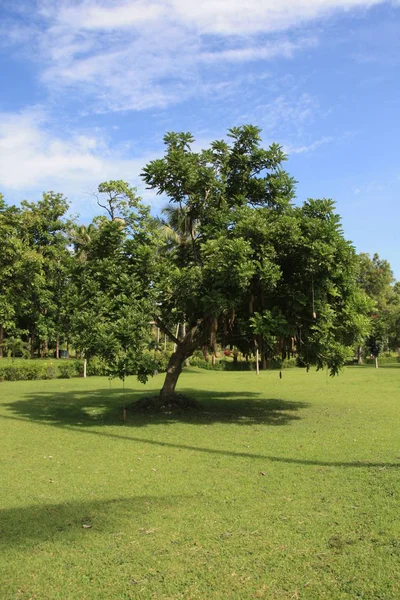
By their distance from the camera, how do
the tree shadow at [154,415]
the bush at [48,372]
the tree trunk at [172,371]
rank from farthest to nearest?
the bush at [48,372]
the tree trunk at [172,371]
the tree shadow at [154,415]

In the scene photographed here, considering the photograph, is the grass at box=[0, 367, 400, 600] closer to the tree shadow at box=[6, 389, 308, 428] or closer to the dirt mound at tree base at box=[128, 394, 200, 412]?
the tree shadow at box=[6, 389, 308, 428]

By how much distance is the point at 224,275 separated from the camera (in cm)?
973

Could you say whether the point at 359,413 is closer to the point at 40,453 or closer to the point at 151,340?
the point at 151,340

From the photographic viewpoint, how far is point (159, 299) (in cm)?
1155

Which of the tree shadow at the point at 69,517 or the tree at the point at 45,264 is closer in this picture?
the tree shadow at the point at 69,517

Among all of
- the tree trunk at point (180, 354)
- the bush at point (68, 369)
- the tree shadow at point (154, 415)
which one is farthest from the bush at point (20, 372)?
the tree trunk at point (180, 354)

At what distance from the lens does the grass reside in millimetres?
3783

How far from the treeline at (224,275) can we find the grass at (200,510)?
1.93m

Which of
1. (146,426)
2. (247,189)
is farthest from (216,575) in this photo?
(247,189)

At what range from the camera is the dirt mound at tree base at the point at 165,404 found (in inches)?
531

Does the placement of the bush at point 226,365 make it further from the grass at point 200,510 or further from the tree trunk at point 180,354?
the grass at point 200,510

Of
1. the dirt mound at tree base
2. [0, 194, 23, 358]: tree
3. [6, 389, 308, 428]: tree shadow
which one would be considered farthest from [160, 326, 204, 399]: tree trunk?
[0, 194, 23, 358]: tree

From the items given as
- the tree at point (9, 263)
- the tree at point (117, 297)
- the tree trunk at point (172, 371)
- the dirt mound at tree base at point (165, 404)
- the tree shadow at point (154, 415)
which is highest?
the tree at point (9, 263)

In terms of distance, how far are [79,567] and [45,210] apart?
128 ft
